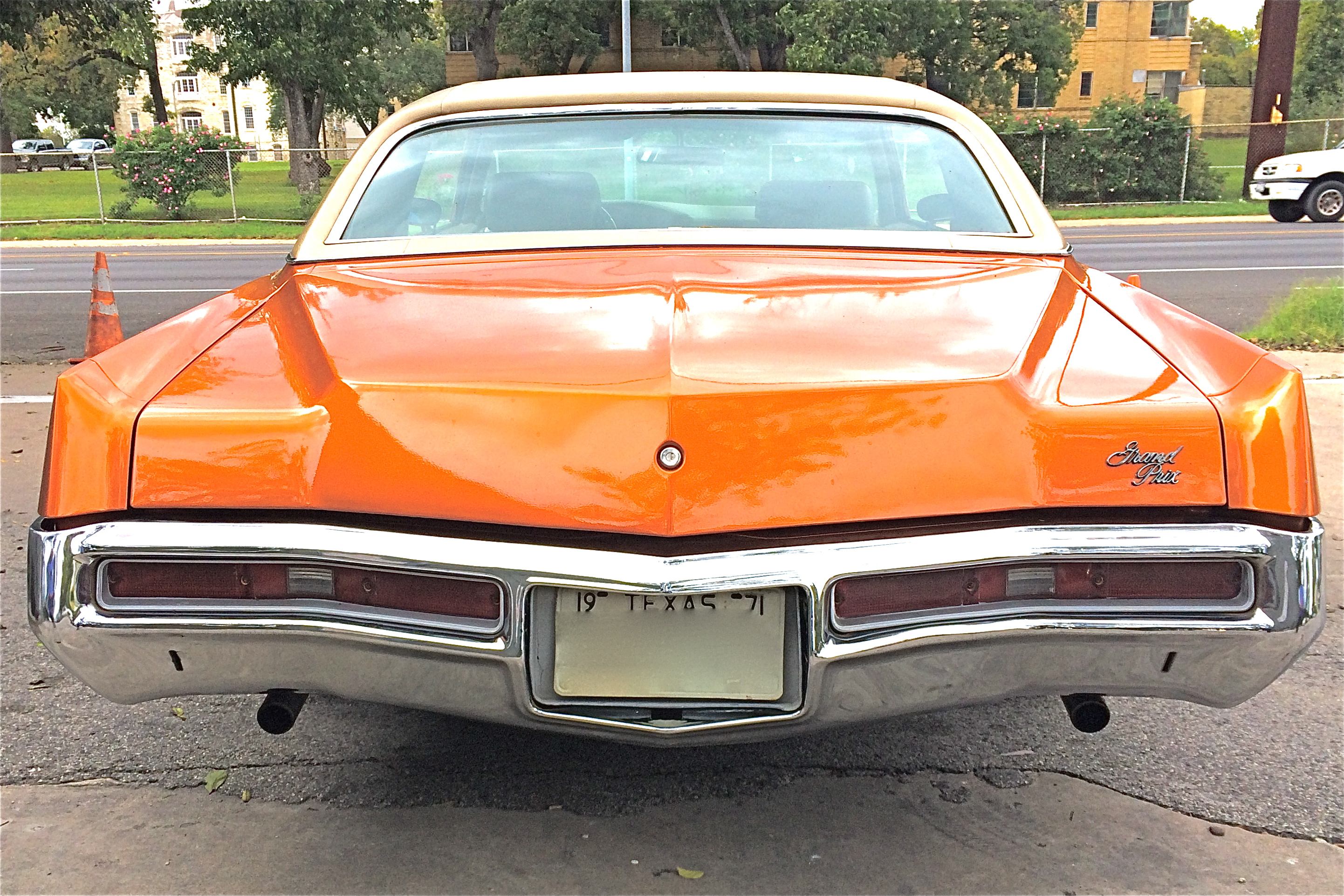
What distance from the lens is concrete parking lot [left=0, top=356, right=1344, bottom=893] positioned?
2.38 meters

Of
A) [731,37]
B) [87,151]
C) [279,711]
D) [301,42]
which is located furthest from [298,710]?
[87,151]

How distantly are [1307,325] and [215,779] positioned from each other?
8.39 meters

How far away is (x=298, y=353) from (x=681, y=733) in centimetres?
101

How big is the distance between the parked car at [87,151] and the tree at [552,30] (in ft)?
44.4

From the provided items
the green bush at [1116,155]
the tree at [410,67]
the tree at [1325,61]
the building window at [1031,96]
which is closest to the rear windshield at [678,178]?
the green bush at [1116,155]

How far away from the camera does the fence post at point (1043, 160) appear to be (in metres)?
25.1

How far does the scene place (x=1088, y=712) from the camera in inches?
90.4

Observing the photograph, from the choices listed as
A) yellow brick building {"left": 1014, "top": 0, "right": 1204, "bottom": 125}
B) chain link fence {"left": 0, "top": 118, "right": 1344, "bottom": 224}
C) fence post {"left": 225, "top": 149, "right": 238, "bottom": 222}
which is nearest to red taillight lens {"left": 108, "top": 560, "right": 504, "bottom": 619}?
chain link fence {"left": 0, "top": 118, "right": 1344, "bottom": 224}

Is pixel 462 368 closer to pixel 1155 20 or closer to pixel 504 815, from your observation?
pixel 504 815

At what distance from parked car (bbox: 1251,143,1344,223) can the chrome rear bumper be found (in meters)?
20.6

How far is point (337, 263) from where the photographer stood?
282 centimetres

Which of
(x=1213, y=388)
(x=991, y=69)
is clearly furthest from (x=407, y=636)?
(x=991, y=69)

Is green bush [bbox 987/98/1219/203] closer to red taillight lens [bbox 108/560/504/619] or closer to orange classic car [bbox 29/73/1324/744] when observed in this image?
orange classic car [bbox 29/73/1324/744]

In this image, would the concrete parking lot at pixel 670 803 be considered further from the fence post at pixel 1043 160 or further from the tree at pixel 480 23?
the tree at pixel 480 23
